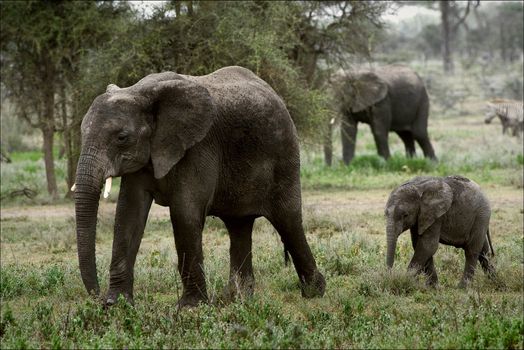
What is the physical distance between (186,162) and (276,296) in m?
1.61

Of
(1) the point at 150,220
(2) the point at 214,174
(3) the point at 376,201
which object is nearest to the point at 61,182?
(1) the point at 150,220

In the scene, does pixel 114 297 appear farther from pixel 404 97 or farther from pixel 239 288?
pixel 404 97

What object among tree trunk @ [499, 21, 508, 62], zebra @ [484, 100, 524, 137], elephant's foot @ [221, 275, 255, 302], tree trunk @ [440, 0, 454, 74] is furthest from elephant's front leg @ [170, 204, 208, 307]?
tree trunk @ [499, 21, 508, 62]

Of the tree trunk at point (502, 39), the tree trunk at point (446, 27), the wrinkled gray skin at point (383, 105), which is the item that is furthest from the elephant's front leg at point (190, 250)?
the tree trunk at point (502, 39)

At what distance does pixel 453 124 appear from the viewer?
3794 centimetres

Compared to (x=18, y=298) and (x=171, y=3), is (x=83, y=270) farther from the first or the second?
(x=171, y=3)

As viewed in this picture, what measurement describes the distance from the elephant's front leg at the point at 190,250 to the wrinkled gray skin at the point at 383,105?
1238cm

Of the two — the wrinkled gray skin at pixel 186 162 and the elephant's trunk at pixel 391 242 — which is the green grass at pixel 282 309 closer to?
the elephant's trunk at pixel 391 242

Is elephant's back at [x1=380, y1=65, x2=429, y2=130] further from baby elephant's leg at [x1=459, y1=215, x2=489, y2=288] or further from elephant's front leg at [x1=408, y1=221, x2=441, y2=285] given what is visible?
elephant's front leg at [x1=408, y1=221, x2=441, y2=285]

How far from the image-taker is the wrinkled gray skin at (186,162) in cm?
635

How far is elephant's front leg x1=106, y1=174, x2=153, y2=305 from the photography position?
6.62 meters

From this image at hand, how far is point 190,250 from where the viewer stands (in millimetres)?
6742

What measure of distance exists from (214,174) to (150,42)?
23.5 feet

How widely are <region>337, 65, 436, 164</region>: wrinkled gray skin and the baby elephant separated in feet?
35.1
